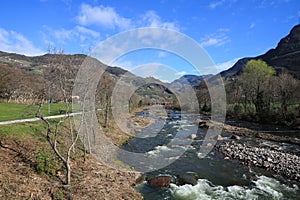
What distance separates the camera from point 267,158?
59.9 feet

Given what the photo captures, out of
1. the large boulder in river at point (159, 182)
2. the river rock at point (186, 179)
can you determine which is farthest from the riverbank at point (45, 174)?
the river rock at point (186, 179)

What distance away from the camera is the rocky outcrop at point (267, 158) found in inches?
615

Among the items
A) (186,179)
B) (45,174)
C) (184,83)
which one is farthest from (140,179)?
(184,83)

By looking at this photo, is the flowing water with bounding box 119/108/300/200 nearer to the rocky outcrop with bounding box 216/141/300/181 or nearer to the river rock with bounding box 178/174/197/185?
the river rock with bounding box 178/174/197/185

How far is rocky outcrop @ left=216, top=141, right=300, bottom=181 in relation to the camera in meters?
15.6

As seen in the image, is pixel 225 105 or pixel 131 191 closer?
pixel 131 191

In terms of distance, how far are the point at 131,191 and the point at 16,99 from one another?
4416cm

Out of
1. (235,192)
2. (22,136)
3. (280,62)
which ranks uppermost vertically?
(280,62)

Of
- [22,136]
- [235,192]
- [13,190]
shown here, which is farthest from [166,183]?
[22,136]

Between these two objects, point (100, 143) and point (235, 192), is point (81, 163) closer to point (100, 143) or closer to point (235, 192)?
point (100, 143)

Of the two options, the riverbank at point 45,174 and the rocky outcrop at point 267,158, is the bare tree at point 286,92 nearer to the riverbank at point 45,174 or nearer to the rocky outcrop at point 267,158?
the rocky outcrop at point 267,158

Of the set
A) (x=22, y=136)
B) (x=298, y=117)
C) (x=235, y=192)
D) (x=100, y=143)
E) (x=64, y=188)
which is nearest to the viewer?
(x=64, y=188)

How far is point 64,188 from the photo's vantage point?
32.6 ft

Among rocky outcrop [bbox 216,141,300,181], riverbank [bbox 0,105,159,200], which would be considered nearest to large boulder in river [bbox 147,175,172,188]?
riverbank [bbox 0,105,159,200]
